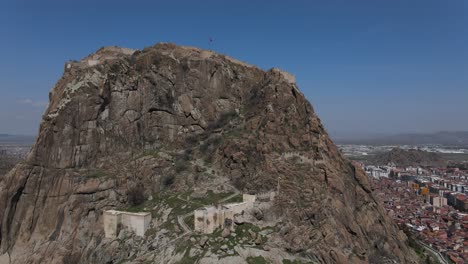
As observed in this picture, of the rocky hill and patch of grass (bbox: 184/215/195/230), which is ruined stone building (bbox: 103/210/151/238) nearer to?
patch of grass (bbox: 184/215/195/230)

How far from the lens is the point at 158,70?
177 feet

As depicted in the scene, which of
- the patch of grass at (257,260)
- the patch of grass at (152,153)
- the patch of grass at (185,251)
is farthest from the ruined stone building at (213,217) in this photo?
the patch of grass at (152,153)

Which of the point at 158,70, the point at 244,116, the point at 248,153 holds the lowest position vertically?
the point at 248,153

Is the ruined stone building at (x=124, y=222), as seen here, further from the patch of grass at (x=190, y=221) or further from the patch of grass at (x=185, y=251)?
the patch of grass at (x=185, y=251)

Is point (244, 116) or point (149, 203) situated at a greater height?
point (244, 116)

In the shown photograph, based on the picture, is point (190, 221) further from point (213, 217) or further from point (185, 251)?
point (185, 251)

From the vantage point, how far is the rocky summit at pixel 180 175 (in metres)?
38.0

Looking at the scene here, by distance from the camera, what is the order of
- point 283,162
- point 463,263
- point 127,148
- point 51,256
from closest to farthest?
1. point 51,256
2. point 283,162
3. point 127,148
4. point 463,263

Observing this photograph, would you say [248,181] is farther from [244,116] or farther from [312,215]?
[244,116]

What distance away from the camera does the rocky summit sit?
38031 mm

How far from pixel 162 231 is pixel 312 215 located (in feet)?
51.2

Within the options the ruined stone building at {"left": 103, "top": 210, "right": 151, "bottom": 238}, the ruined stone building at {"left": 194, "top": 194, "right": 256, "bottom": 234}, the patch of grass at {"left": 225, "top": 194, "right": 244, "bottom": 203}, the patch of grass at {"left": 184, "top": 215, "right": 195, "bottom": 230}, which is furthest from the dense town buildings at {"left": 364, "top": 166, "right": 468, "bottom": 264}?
the ruined stone building at {"left": 103, "top": 210, "right": 151, "bottom": 238}

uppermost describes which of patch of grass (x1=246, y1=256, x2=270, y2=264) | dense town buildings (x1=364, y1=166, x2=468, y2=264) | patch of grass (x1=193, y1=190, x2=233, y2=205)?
patch of grass (x1=193, y1=190, x2=233, y2=205)

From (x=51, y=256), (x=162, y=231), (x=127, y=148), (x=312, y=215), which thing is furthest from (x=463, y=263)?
(x=51, y=256)
